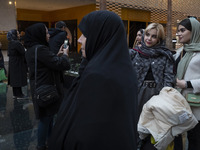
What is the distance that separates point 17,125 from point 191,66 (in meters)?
3.28

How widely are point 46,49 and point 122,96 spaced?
74.1 inches

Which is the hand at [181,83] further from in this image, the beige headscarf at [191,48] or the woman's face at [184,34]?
the woman's face at [184,34]

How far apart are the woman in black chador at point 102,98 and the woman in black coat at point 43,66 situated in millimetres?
1536

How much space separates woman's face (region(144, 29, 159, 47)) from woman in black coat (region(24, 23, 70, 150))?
115 cm

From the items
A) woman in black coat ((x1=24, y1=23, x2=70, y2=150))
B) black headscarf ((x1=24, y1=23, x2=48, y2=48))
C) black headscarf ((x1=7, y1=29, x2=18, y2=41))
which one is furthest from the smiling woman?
black headscarf ((x1=7, y1=29, x2=18, y2=41))

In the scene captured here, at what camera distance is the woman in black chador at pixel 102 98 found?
1.26 metres

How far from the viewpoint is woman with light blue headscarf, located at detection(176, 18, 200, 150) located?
2.57 meters

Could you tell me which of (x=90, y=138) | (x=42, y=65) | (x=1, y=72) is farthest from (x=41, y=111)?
(x=1, y=72)

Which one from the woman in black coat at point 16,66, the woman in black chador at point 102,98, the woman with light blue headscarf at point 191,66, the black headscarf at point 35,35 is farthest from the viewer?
the woman in black coat at point 16,66

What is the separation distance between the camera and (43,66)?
2.93 meters

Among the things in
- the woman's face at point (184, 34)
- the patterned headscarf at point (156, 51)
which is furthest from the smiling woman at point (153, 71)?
the woman's face at point (184, 34)

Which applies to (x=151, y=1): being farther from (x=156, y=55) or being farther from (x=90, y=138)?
(x=90, y=138)

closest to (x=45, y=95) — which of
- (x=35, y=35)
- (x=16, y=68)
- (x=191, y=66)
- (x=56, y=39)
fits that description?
(x=35, y=35)

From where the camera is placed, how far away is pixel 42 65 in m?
2.92
